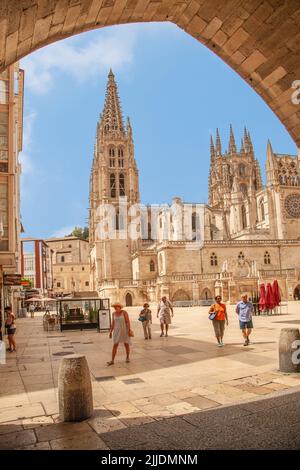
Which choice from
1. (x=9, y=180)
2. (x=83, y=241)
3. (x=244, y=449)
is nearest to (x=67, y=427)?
(x=244, y=449)

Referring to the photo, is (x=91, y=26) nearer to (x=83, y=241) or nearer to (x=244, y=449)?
(x=244, y=449)

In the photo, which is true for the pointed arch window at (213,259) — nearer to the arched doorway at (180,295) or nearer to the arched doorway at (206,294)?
the arched doorway at (206,294)

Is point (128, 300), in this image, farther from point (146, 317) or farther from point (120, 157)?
point (146, 317)

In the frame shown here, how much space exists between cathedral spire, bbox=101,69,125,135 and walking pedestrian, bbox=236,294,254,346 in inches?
2333

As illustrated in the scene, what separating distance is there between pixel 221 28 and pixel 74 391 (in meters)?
5.35

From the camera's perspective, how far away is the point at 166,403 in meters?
6.01

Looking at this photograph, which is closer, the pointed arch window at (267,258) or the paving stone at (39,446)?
the paving stone at (39,446)

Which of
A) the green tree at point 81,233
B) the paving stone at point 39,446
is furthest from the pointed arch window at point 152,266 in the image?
the green tree at point 81,233

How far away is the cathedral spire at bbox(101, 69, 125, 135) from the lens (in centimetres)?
6775

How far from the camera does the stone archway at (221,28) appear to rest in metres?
3.89

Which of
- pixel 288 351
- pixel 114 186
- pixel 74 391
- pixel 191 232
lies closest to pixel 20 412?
pixel 74 391

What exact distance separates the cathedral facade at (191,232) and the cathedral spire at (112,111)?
192 millimetres

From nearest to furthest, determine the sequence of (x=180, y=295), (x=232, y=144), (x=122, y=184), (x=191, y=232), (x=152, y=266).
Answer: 1. (x=180, y=295)
2. (x=152, y=266)
3. (x=191, y=232)
4. (x=122, y=184)
5. (x=232, y=144)
